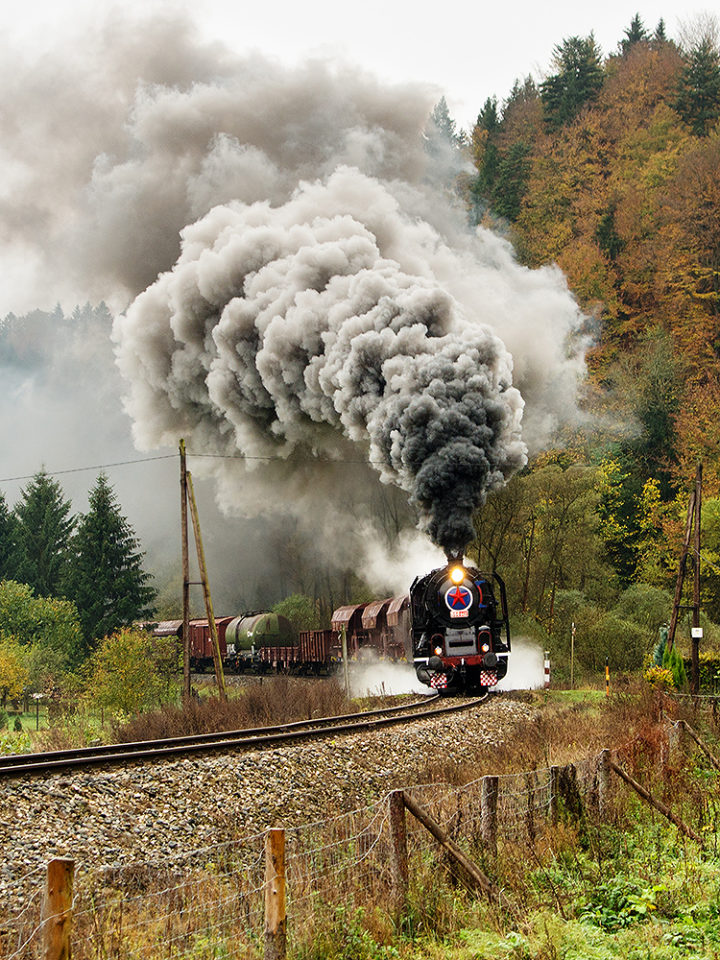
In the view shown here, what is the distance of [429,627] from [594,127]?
4482 cm

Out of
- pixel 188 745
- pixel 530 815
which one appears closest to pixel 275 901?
pixel 530 815

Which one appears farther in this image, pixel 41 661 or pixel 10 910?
pixel 41 661

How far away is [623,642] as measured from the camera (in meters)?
30.0

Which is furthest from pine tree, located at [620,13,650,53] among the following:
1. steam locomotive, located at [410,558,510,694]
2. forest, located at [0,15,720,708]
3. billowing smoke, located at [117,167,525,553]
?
steam locomotive, located at [410,558,510,694]

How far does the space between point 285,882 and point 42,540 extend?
173ft

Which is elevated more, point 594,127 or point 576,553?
point 594,127

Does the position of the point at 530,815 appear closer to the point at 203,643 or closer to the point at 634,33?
the point at 203,643

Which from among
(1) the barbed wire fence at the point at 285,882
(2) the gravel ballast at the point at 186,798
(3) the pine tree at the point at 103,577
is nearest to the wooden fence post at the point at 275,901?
(1) the barbed wire fence at the point at 285,882

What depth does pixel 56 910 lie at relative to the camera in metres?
4.02

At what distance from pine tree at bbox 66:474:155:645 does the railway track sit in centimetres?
2859

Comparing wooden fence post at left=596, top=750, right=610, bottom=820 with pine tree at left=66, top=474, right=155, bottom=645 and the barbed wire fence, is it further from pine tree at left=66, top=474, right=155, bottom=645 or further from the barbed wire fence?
pine tree at left=66, top=474, right=155, bottom=645

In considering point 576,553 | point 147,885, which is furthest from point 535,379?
point 147,885

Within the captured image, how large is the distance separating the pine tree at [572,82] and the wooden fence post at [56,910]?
192 feet

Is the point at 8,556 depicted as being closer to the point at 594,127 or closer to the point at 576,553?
the point at 576,553
